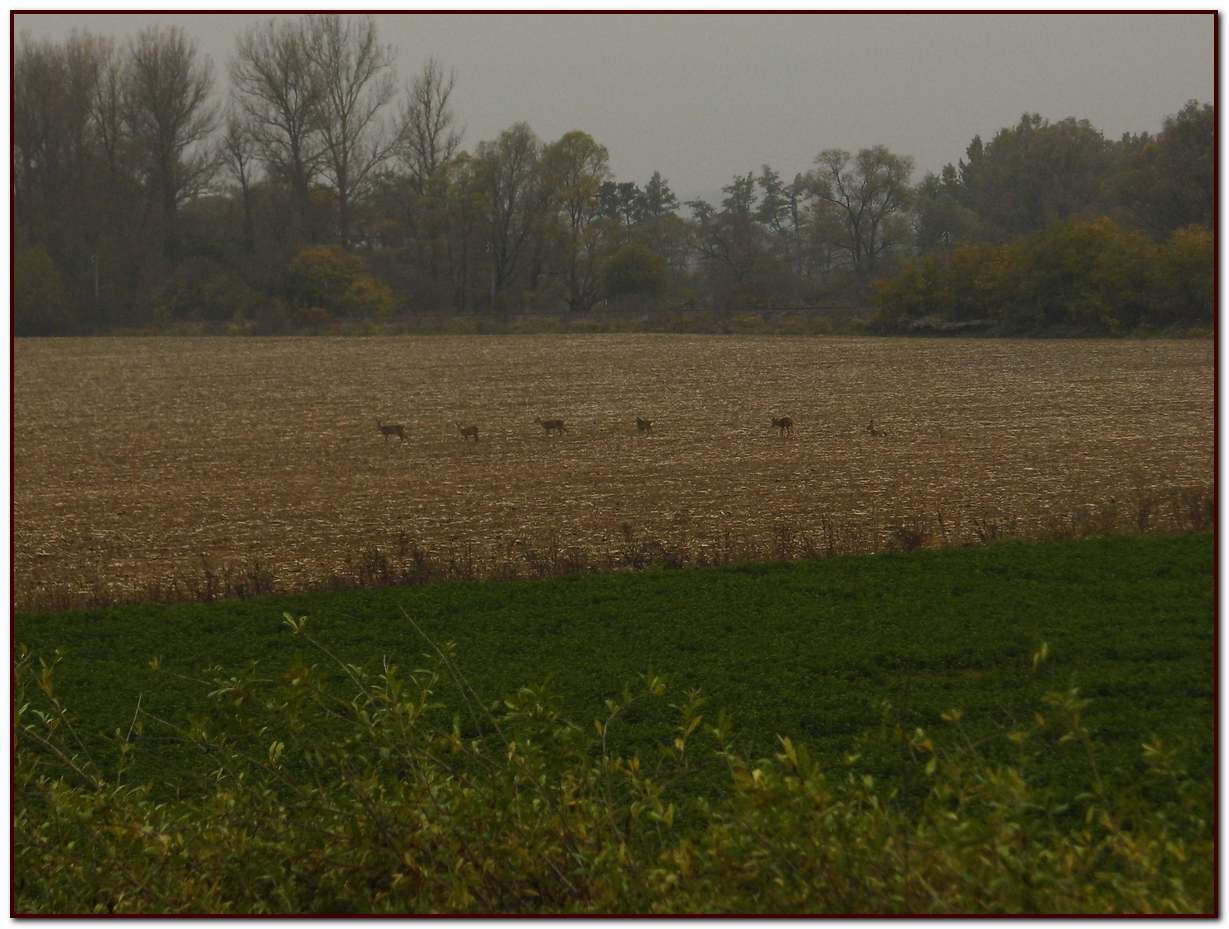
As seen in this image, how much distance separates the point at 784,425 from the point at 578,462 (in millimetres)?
3887

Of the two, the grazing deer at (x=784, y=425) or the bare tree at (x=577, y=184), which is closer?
the grazing deer at (x=784, y=425)

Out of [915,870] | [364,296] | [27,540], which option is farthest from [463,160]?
[915,870]

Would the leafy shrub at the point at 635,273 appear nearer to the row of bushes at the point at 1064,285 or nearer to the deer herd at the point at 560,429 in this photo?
the row of bushes at the point at 1064,285

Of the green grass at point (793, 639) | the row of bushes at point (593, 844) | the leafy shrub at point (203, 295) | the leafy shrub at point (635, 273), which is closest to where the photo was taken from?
the row of bushes at point (593, 844)

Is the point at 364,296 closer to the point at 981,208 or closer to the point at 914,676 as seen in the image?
the point at 981,208

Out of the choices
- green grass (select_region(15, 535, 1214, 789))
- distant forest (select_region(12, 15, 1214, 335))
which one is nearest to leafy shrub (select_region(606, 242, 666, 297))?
distant forest (select_region(12, 15, 1214, 335))

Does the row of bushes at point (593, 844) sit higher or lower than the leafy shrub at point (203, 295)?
lower

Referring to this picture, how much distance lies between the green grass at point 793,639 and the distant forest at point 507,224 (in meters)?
18.7

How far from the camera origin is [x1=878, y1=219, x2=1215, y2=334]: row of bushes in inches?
1406

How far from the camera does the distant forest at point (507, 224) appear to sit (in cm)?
3588

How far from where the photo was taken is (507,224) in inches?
1732

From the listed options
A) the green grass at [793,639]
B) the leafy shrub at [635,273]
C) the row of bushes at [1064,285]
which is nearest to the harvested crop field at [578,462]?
the green grass at [793,639]

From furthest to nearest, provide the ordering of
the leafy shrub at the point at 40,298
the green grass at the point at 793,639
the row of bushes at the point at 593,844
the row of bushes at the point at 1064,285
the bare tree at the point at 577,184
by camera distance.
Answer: the leafy shrub at the point at 40,298 → the bare tree at the point at 577,184 → the row of bushes at the point at 1064,285 → the green grass at the point at 793,639 → the row of bushes at the point at 593,844

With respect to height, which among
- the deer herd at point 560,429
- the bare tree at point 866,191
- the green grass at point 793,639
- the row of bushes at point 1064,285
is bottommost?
the green grass at point 793,639
